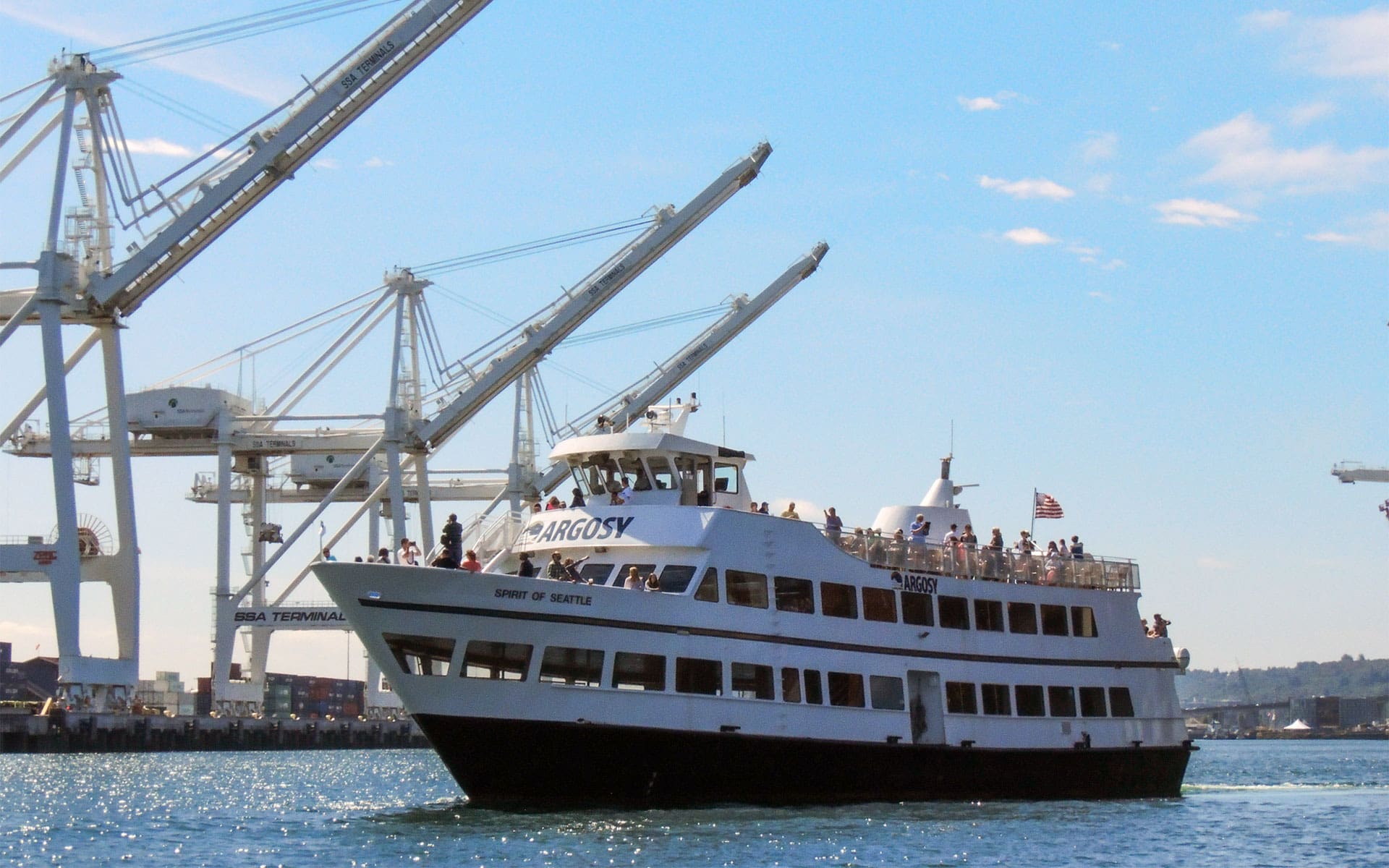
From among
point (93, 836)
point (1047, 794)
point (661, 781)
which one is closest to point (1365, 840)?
point (1047, 794)

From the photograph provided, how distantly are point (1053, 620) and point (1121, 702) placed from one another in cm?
282

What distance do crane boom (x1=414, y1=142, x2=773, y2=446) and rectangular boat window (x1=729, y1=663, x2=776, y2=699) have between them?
39.6m

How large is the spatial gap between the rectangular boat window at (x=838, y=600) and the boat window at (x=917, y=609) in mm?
1336

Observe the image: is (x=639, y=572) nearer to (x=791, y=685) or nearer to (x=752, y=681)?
(x=752, y=681)

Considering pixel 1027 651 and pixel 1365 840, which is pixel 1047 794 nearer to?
pixel 1027 651

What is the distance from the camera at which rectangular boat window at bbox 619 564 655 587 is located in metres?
29.5

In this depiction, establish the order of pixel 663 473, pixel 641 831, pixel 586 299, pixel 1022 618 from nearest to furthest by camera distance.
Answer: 1. pixel 641 831
2. pixel 663 473
3. pixel 1022 618
4. pixel 586 299

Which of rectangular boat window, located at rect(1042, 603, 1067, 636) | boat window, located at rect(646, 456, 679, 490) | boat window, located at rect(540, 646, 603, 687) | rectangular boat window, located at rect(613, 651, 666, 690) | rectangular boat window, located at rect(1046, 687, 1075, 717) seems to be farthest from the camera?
rectangular boat window, located at rect(1042, 603, 1067, 636)

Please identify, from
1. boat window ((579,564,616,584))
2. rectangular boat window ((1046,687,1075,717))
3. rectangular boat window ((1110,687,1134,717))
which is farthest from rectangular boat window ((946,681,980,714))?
boat window ((579,564,616,584))

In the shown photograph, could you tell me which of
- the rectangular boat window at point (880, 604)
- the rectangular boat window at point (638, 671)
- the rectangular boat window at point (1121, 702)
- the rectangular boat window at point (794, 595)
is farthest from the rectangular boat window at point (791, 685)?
the rectangular boat window at point (1121, 702)

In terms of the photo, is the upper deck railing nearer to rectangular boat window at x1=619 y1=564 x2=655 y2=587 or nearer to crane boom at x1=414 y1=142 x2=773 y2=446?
rectangular boat window at x1=619 y1=564 x2=655 y2=587

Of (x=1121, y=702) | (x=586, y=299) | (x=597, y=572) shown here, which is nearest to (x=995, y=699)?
(x=1121, y=702)

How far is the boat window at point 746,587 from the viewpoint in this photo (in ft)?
96.9

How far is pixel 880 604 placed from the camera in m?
32.0
